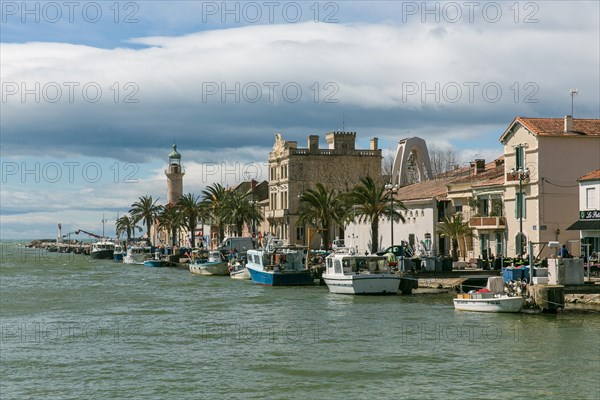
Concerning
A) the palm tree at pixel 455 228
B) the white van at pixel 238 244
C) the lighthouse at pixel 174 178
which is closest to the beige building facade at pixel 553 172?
the palm tree at pixel 455 228

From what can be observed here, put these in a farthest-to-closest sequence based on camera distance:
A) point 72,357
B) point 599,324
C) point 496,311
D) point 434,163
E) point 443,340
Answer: point 434,163, point 496,311, point 599,324, point 443,340, point 72,357

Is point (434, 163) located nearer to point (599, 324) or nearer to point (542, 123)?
point (542, 123)

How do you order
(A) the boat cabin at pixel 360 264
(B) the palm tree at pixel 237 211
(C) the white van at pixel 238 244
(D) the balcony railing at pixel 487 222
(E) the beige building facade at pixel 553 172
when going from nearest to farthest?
1. (A) the boat cabin at pixel 360 264
2. (E) the beige building facade at pixel 553 172
3. (D) the balcony railing at pixel 487 222
4. (C) the white van at pixel 238 244
5. (B) the palm tree at pixel 237 211

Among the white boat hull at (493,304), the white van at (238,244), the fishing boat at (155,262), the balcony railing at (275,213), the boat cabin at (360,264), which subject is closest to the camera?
the white boat hull at (493,304)

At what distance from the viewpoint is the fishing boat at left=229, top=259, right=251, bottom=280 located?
3367 inches

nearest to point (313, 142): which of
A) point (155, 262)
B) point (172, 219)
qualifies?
point (155, 262)

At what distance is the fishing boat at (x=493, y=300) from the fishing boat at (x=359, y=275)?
10.6 m

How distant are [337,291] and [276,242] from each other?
69.9 feet

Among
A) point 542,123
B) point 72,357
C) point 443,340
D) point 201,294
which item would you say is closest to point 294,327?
point 443,340

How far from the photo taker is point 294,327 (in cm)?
4400

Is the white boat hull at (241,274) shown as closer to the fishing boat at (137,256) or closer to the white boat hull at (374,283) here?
the white boat hull at (374,283)

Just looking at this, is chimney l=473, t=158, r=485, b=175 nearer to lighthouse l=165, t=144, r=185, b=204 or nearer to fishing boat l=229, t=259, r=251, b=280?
fishing boat l=229, t=259, r=251, b=280

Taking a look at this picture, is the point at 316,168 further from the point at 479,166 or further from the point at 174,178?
the point at 174,178

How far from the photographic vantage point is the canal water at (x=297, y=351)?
29.9m
